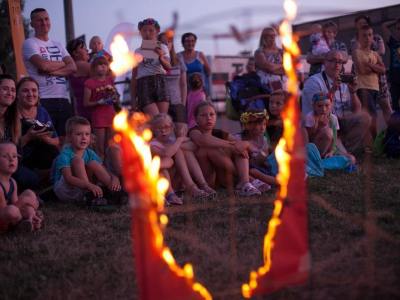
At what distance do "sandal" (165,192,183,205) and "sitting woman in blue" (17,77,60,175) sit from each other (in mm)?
1170

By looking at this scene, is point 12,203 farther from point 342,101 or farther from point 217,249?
point 342,101

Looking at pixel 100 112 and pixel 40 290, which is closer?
pixel 40 290

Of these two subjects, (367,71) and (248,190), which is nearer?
(248,190)

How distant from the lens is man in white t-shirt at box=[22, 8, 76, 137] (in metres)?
4.73

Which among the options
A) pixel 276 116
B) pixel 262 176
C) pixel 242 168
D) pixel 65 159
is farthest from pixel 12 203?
pixel 276 116

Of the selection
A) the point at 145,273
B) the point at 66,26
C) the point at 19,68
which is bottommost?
the point at 145,273

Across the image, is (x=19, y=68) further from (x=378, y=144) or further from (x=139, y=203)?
(x=139, y=203)

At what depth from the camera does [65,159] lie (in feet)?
13.1

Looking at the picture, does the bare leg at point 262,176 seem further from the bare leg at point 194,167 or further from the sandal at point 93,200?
the sandal at point 93,200

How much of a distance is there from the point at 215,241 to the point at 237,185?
1562 mm

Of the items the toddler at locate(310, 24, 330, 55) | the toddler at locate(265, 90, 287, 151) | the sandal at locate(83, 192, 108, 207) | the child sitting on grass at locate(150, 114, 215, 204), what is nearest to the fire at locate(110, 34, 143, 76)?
the sandal at locate(83, 192, 108, 207)

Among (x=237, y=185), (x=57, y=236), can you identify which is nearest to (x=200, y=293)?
(x=57, y=236)

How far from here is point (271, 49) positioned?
572 centimetres

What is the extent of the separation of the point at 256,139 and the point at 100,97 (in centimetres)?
148
